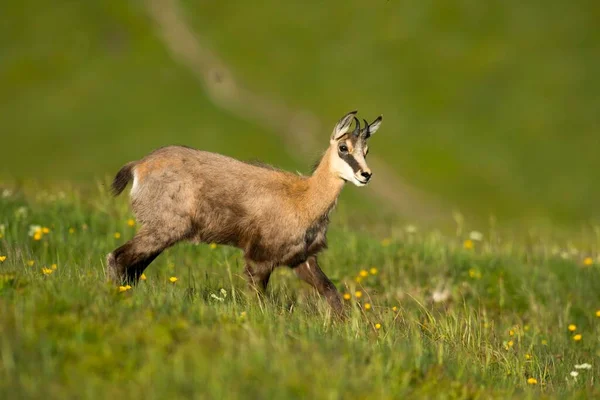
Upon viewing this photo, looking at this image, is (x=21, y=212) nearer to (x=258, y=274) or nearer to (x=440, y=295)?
(x=258, y=274)

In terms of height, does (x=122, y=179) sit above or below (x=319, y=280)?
above

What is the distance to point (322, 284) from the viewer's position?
974cm

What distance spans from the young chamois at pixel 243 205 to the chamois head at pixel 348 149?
0.01 metres

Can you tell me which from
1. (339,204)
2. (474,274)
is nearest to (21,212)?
(474,274)

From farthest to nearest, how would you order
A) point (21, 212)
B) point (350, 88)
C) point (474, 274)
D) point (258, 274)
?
point (350, 88) → point (474, 274) → point (21, 212) → point (258, 274)

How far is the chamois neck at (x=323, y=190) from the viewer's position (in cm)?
976

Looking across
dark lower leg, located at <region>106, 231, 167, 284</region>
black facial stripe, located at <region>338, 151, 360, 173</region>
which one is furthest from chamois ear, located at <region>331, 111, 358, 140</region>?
dark lower leg, located at <region>106, 231, 167, 284</region>

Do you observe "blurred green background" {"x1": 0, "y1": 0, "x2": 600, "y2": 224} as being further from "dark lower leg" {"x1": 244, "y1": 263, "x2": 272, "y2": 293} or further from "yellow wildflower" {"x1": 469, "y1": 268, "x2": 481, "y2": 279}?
"dark lower leg" {"x1": 244, "y1": 263, "x2": 272, "y2": 293}

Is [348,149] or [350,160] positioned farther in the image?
[348,149]

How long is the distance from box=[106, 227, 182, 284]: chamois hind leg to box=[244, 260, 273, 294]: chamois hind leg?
914 millimetres

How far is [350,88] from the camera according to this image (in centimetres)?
5262

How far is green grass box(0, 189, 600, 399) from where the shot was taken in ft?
16.5

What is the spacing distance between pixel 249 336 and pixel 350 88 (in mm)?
47676

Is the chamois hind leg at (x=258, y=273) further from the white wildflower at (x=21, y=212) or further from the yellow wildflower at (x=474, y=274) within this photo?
the white wildflower at (x=21, y=212)
